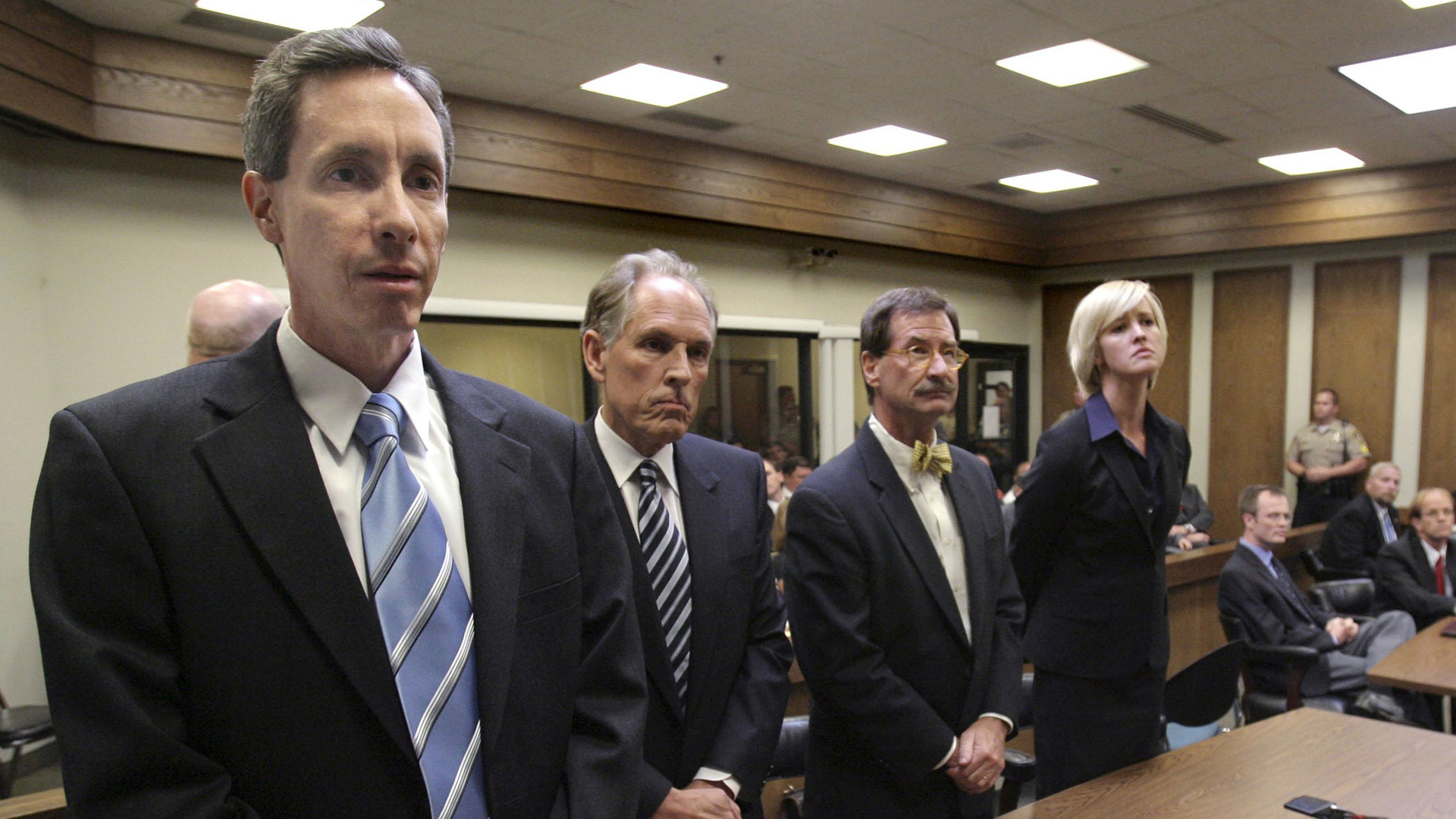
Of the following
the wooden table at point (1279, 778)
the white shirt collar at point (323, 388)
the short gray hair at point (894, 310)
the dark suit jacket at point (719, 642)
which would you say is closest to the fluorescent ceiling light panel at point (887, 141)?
the short gray hair at point (894, 310)

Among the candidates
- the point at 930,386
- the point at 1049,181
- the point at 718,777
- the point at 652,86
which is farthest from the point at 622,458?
the point at 1049,181

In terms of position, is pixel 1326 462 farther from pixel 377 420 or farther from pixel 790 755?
pixel 377 420

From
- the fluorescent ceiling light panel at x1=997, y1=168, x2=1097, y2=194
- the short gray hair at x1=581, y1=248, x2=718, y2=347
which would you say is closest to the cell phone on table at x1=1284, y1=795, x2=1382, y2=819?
the short gray hair at x1=581, y1=248, x2=718, y2=347

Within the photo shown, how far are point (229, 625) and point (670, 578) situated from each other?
86 centimetres

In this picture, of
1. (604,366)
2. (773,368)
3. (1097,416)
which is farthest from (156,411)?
(773,368)

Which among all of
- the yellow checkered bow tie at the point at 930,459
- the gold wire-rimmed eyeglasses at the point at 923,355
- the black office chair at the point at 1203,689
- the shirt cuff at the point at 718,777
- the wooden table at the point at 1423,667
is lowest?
the wooden table at the point at 1423,667

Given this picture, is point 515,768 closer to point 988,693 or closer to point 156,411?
point 156,411

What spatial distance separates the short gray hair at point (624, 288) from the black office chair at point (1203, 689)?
7.01ft

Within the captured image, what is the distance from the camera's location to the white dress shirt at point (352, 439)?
0.90 metres

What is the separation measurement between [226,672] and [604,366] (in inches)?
39.1

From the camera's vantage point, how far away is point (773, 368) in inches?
315

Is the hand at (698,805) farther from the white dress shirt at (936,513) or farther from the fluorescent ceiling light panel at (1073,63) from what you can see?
the fluorescent ceiling light panel at (1073,63)

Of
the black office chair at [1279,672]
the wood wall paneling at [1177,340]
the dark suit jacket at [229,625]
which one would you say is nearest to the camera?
the dark suit jacket at [229,625]

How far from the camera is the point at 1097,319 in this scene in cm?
243
